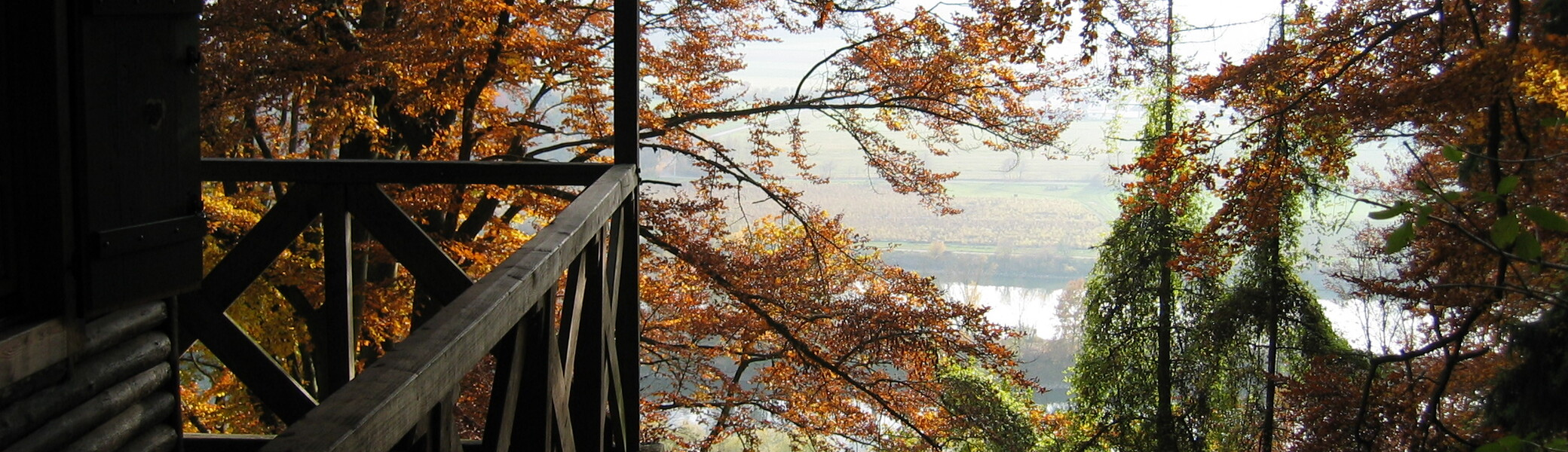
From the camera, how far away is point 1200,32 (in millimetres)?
10375

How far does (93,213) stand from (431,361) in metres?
0.66

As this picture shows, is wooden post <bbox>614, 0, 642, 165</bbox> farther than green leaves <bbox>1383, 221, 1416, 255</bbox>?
Yes

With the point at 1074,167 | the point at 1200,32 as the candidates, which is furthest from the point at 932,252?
the point at 1200,32

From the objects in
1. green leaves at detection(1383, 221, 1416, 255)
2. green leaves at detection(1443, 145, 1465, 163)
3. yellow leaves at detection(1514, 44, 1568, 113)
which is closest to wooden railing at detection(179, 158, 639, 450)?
green leaves at detection(1383, 221, 1416, 255)

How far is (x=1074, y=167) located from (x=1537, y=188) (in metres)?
22.0

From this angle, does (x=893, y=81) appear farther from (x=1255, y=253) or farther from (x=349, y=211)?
(x=1255, y=253)

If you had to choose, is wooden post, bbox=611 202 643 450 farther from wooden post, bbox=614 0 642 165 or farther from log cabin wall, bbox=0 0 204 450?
log cabin wall, bbox=0 0 204 450

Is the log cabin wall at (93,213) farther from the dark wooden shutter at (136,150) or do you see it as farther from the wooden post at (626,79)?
the wooden post at (626,79)

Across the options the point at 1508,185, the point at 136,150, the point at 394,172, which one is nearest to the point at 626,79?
the point at 394,172

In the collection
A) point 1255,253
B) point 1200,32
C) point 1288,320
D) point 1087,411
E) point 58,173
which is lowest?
point 1087,411

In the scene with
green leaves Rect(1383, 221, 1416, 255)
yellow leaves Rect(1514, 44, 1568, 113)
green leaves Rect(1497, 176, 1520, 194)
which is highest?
yellow leaves Rect(1514, 44, 1568, 113)

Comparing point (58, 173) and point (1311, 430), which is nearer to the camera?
point (58, 173)

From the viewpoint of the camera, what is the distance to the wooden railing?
40.8 inches

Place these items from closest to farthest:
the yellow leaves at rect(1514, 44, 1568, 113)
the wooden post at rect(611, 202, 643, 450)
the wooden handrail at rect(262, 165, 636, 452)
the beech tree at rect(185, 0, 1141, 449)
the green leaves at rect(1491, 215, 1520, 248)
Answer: the wooden handrail at rect(262, 165, 636, 452)
the green leaves at rect(1491, 215, 1520, 248)
the wooden post at rect(611, 202, 643, 450)
the yellow leaves at rect(1514, 44, 1568, 113)
the beech tree at rect(185, 0, 1141, 449)
